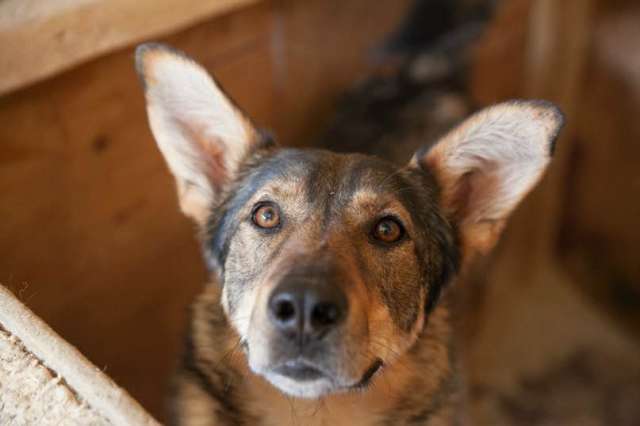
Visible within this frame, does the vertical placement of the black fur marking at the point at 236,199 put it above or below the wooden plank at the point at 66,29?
below

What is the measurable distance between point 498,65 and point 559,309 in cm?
Answer: 157

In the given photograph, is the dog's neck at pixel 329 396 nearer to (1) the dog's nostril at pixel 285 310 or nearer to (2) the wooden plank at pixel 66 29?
(1) the dog's nostril at pixel 285 310

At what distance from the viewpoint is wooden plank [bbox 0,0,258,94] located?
2.24 m

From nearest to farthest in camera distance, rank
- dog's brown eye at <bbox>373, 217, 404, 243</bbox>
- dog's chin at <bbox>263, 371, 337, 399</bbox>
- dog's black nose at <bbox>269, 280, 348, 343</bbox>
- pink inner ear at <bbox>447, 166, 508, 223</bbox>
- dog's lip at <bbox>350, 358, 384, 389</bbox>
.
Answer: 1. dog's black nose at <bbox>269, 280, 348, 343</bbox>
2. dog's chin at <bbox>263, 371, 337, 399</bbox>
3. dog's lip at <bbox>350, 358, 384, 389</bbox>
4. dog's brown eye at <bbox>373, 217, 404, 243</bbox>
5. pink inner ear at <bbox>447, 166, 508, 223</bbox>

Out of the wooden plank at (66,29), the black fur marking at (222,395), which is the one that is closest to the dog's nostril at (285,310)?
the black fur marking at (222,395)

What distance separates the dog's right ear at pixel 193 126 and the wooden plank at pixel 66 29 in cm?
43

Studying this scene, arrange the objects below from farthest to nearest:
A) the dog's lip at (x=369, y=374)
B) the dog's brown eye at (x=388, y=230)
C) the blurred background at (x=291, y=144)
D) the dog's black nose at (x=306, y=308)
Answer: the blurred background at (x=291, y=144)
the dog's brown eye at (x=388, y=230)
the dog's lip at (x=369, y=374)
the dog's black nose at (x=306, y=308)

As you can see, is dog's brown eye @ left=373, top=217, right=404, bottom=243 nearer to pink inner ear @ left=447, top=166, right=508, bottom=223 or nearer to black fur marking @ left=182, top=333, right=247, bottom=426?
pink inner ear @ left=447, top=166, right=508, bottom=223

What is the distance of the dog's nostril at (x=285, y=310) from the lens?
1644mm

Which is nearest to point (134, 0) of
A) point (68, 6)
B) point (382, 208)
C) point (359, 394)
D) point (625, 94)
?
point (68, 6)

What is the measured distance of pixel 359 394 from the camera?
2.15 meters

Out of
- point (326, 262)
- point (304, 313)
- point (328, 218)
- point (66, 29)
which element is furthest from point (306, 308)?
point (66, 29)

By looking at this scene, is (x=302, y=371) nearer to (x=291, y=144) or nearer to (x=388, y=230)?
(x=388, y=230)

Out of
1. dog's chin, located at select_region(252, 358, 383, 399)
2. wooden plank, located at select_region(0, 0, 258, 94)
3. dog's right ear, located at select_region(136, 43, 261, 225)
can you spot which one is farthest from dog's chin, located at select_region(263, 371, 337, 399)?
wooden plank, located at select_region(0, 0, 258, 94)
